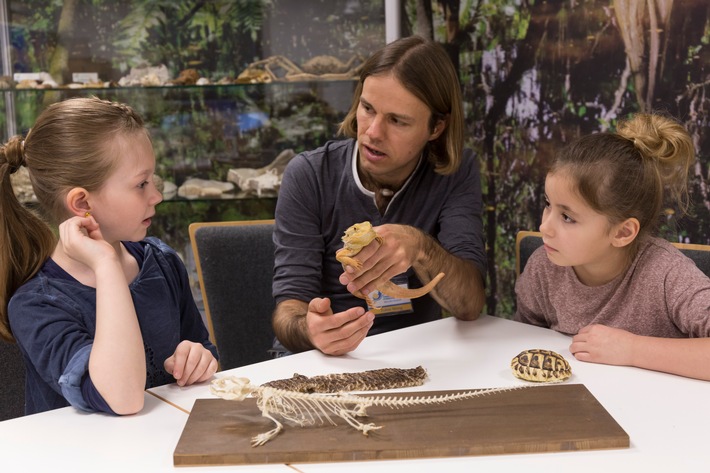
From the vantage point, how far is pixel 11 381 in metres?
2.31

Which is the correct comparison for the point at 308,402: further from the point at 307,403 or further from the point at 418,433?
the point at 418,433

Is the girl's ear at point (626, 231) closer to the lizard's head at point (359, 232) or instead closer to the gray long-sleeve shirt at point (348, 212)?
the gray long-sleeve shirt at point (348, 212)

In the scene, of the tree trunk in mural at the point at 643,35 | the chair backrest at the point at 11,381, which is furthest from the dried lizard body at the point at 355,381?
the tree trunk in mural at the point at 643,35

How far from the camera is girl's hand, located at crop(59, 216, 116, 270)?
174 cm

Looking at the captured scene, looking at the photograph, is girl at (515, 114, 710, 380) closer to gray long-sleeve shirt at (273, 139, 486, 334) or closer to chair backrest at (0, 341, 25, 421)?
gray long-sleeve shirt at (273, 139, 486, 334)

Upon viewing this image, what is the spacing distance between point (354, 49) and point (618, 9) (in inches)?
59.3

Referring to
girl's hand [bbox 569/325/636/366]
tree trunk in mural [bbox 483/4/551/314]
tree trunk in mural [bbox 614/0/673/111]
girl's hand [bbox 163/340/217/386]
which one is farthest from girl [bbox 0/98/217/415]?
tree trunk in mural [bbox 483/4/551/314]

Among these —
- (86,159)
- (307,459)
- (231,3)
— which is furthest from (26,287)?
(231,3)

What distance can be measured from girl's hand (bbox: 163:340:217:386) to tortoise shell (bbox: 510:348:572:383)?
2.30 feet

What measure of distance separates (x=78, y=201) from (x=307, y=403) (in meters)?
0.79

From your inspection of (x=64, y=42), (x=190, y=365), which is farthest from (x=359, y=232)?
(x=64, y=42)

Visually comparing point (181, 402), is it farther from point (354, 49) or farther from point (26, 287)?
point (354, 49)

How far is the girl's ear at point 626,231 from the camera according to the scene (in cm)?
209

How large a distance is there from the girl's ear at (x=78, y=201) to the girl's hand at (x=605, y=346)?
1251mm
